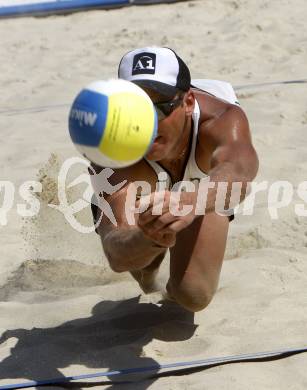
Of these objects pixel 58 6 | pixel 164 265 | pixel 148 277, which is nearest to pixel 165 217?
pixel 148 277

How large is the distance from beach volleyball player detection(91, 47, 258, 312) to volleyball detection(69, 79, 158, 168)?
168 mm

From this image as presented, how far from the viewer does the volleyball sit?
2264 mm

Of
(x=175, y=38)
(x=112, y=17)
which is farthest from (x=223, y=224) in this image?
(x=112, y=17)

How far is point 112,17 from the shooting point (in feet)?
23.8

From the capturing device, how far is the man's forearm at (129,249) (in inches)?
95.0

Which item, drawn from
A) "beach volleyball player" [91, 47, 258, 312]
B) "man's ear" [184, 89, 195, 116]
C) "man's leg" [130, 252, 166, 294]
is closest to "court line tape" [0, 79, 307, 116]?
"beach volleyball player" [91, 47, 258, 312]

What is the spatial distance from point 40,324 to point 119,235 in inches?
28.6

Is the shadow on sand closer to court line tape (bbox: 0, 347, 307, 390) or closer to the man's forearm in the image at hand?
court line tape (bbox: 0, 347, 307, 390)

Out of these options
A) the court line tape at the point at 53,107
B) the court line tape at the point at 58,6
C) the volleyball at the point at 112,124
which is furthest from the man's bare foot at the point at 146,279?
the court line tape at the point at 58,6

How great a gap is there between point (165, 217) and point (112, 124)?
301 mm

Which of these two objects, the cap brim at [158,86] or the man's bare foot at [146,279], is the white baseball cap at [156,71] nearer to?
the cap brim at [158,86]

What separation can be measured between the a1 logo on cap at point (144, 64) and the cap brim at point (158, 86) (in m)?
0.04

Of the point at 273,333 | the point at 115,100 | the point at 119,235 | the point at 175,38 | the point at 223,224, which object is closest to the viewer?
the point at 115,100

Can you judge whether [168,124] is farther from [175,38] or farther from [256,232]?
[175,38]
